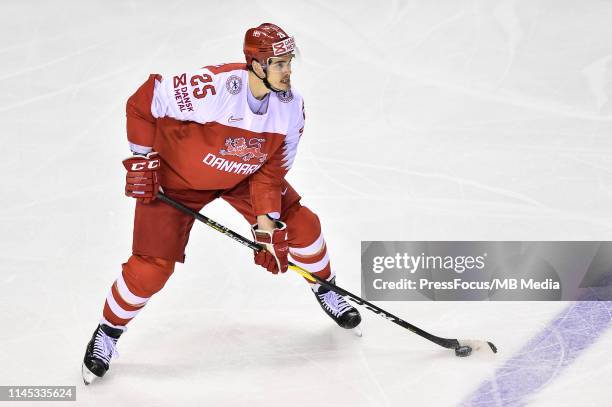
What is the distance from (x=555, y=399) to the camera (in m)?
3.31

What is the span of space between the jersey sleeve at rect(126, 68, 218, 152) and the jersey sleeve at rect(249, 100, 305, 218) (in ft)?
1.03

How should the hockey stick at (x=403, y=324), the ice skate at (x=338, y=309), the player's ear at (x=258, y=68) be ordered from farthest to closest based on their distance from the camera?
the ice skate at (x=338, y=309), the hockey stick at (x=403, y=324), the player's ear at (x=258, y=68)

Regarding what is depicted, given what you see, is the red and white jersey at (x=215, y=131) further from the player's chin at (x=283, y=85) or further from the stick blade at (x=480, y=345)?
the stick blade at (x=480, y=345)

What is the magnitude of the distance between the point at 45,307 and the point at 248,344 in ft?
2.78

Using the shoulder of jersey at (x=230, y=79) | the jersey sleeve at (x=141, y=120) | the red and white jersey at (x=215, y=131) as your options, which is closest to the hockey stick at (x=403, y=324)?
the red and white jersey at (x=215, y=131)

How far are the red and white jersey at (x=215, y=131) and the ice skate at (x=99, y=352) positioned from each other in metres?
0.57

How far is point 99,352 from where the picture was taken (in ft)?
11.5

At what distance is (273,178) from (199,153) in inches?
11.6

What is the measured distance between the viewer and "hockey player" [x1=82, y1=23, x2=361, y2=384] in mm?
3414

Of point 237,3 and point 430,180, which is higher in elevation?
point 237,3

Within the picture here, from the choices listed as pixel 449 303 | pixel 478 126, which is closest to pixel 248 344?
pixel 449 303

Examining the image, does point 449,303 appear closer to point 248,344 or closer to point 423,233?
point 423,233

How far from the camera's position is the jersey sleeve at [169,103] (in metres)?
3.42

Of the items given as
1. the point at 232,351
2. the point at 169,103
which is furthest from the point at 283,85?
the point at 232,351
